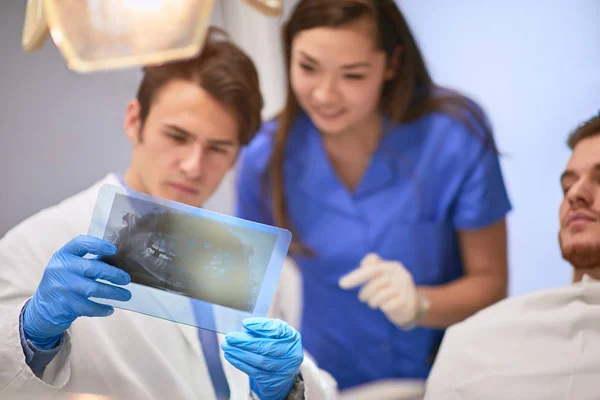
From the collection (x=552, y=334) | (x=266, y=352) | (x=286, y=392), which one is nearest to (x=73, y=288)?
(x=266, y=352)

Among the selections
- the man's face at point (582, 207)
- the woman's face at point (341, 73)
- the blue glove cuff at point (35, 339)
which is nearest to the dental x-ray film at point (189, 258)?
the blue glove cuff at point (35, 339)

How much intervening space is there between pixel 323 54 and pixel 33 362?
4.84 feet

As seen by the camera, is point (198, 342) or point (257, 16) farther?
point (257, 16)

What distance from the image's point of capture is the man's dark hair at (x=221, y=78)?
2516mm

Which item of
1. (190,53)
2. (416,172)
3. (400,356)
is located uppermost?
(190,53)

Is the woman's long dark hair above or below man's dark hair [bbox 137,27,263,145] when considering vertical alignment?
above

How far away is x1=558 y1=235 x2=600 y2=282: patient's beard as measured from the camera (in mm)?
2207

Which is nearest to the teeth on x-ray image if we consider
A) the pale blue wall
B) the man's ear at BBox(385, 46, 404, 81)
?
the man's ear at BBox(385, 46, 404, 81)

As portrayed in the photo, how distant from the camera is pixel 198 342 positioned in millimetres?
2348

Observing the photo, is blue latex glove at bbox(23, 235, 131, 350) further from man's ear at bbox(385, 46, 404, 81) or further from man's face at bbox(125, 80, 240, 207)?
man's ear at bbox(385, 46, 404, 81)

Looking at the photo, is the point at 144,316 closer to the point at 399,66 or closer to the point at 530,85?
the point at 399,66

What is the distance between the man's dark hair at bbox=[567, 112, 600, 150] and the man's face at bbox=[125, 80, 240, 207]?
124 centimetres

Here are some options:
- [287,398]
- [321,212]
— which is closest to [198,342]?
[287,398]

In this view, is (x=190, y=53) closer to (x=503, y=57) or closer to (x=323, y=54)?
(x=323, y=54)
